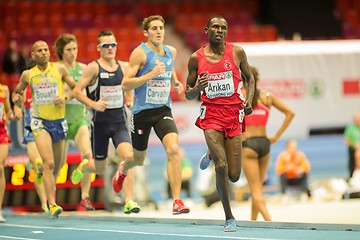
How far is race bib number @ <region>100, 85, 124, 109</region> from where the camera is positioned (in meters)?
12.7

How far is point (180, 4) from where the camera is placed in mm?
31250

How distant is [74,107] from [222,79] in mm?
4113

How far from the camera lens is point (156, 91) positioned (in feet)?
38.5

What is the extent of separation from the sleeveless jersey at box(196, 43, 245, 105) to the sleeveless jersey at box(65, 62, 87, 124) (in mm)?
3811

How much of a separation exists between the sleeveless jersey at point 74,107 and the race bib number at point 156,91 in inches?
94.0

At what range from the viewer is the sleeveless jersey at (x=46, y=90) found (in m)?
13.0

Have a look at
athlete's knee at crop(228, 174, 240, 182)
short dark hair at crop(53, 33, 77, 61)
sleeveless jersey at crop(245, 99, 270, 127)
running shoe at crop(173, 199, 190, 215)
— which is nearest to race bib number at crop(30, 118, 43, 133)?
short dark hair at crop(53, 33, 77, 61)

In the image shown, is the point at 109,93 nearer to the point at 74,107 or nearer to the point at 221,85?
the point at 74,107

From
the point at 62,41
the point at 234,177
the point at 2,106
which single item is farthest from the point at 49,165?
the point at 234,177

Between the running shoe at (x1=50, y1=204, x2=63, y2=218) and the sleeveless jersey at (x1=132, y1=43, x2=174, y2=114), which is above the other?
the sleeveless jersey at (x1=132, y1=43, x2=174, y2=114)

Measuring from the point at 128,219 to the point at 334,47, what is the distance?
1469 centimetres

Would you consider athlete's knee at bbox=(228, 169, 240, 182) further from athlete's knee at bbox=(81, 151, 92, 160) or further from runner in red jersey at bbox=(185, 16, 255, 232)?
athlete's knee at bbox=(81, 151, 92, 160)

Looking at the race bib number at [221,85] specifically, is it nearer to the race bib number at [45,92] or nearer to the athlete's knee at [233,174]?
the athlete's knee at [233,174]

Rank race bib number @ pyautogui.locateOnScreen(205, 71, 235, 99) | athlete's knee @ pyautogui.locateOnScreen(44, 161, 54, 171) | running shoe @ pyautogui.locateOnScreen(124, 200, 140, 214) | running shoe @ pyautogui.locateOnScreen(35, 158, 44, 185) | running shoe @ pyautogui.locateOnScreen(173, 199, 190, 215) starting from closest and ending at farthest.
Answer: race bib number @ pyautogui.locateOnScreen(205, 71, 235, 99) < running shoe @ pyautogui.locateOnScreen(173, 199, 190, 215) < running shoe @ pyautogui.locateOnScreen(124, 200, 140, 214) < athlete's knee @ pyautogui.locateOnScreen(44, 161, 54, 171) < running shoe @ pyautogui.locateOnScreen(35, 158, 44, 185)
